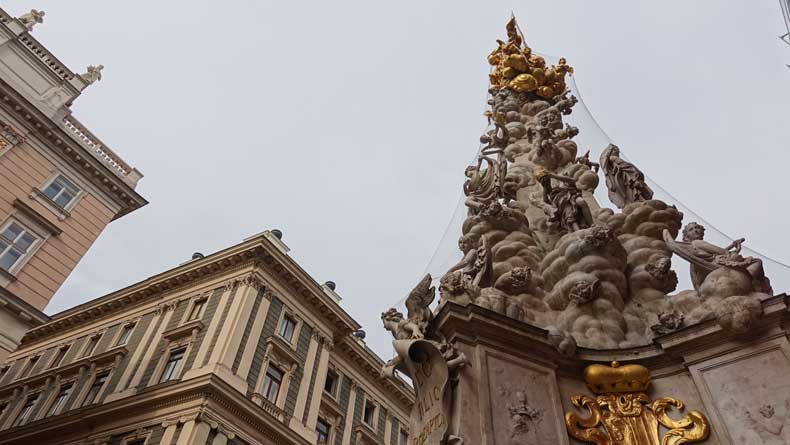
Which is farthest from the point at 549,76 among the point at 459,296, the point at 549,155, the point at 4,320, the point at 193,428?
the point at 4,320

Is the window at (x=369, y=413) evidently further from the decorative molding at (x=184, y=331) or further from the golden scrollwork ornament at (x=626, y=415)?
the golden scrollwork ornament at (x=626, y=415)

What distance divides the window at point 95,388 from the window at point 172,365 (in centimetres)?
370

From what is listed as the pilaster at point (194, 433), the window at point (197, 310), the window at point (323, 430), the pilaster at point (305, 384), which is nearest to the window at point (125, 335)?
the window at point (197, 310)

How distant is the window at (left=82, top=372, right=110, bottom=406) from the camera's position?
74.1ft

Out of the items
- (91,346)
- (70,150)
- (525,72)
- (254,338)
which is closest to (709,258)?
(525,72)

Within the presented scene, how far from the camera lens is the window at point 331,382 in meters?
26.0

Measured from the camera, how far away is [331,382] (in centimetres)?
2659

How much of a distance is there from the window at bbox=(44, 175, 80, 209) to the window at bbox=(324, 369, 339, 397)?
541 inches

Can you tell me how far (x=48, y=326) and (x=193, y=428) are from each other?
53.1 feet

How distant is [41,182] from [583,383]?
69.8ft

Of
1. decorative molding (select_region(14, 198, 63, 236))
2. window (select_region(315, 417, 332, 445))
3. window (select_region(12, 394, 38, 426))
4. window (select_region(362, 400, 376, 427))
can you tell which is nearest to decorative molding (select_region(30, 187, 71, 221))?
decorative molding (select_region(14, 198, 63, 236))

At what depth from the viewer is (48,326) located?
2864cm

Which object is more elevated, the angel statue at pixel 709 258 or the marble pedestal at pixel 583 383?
the angel statue at pixel 709 258

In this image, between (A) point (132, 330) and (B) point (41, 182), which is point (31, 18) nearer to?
(B) point (41, 182)
